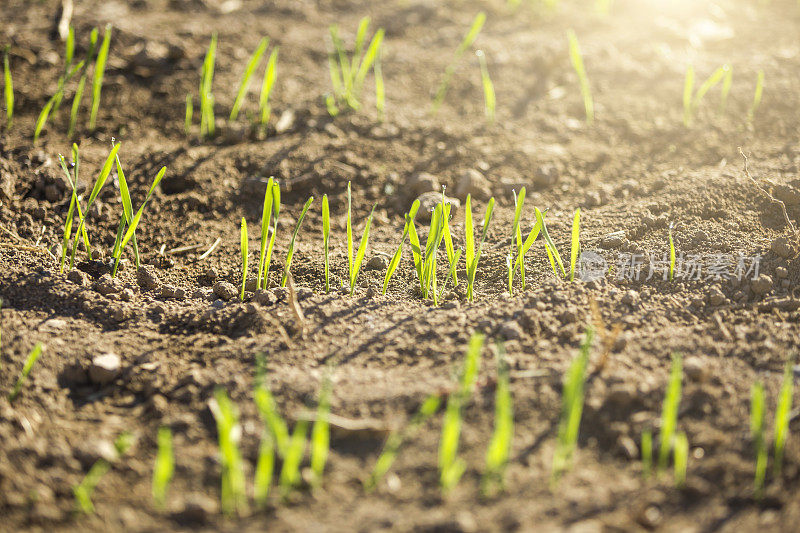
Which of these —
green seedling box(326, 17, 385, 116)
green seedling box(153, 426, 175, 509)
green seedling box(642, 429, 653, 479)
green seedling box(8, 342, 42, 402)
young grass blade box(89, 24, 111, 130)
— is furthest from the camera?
green seedling box(326, 17, 385, 116)

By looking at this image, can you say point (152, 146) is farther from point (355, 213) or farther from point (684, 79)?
point (684, 79)

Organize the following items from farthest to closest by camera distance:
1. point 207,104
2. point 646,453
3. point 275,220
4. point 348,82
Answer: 1. point 348,82
2. point 207,104
3. point 275,220
4. point 646,453

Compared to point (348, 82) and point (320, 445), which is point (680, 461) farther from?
point (348, 82)

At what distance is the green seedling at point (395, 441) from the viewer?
126 cm

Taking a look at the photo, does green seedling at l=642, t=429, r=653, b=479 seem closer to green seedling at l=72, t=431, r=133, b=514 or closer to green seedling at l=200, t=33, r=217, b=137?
green seedling at l=72, t=431, r=133, b=514

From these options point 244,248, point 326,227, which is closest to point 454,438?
point 326,227

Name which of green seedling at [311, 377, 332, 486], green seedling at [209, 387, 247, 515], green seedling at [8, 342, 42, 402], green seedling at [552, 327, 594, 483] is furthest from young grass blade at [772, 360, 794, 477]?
green seedling at [8, 342, 42, 402]

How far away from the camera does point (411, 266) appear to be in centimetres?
206

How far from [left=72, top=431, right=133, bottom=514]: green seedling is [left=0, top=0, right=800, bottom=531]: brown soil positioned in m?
0.02

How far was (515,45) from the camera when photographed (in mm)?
3225

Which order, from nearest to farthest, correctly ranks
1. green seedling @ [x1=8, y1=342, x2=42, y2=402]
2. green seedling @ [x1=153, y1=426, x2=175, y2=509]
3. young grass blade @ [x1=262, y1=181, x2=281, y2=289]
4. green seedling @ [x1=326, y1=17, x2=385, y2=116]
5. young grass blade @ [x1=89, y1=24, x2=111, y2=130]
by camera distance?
green seedling @ [x1=153, y1=426, x2=175, y2=509], green seedling @ [x1=8, y1=342, x2=42, y2=402], young grass blade @ [x1=262, y1=181, x2=281, y2=289], young grass blade @ [x1=89, y1=24, x2=111, y2=130], green seedling @ [x1=326, y1=17, x2=385, y2=116]

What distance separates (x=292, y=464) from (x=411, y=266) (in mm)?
965

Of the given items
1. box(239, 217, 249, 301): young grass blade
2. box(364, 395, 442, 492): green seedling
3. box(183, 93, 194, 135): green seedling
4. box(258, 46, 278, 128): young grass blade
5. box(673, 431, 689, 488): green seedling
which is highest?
box(258, 46, 278, 128): young grass blade

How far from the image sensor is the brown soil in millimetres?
1245
